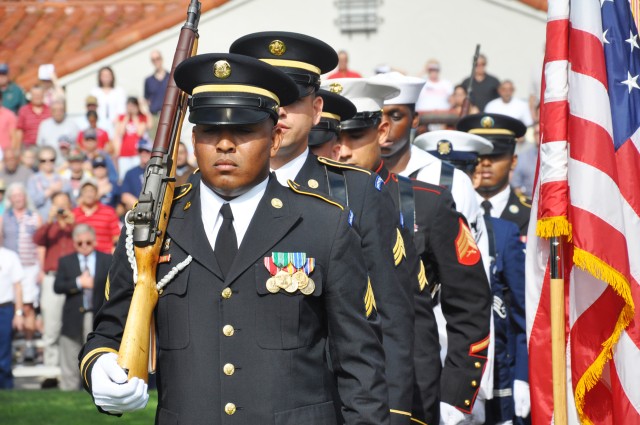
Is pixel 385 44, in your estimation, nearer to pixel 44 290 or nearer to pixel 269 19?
pixel 269 19

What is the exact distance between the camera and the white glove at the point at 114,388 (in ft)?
13.5

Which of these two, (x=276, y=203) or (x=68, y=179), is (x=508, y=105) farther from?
(x=276, y=203)

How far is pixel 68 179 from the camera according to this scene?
55.7 feet

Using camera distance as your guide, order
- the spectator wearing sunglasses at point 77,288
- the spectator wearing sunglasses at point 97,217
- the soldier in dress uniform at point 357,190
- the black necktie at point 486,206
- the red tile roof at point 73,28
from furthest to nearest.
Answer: the red tile roof at point 73,28
the spectator wearing sunglasses at point 97,217
the spectator wearing sunglasses at point 77,288
the black necktie at point 486,206
the soldier in dress uniform at point 357,190

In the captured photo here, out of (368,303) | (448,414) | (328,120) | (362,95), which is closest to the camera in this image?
(368,303)

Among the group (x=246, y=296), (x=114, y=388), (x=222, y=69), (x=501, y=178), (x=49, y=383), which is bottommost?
(x=49, y=383)

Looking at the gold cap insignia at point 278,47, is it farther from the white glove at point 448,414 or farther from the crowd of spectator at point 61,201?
the crowd of spectator at point 61,201

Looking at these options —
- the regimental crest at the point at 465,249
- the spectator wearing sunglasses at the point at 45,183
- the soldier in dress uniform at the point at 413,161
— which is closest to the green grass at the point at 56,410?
the spectator wearing sunglasses at the point at 45,183

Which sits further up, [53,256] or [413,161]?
[413,161]

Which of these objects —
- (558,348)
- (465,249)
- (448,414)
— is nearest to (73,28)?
(465,249)

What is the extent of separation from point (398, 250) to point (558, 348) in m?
1.20

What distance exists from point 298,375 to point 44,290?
432 inches

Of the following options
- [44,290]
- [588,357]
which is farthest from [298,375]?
[44,290]

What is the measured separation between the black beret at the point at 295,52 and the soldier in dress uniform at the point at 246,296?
108 cm
